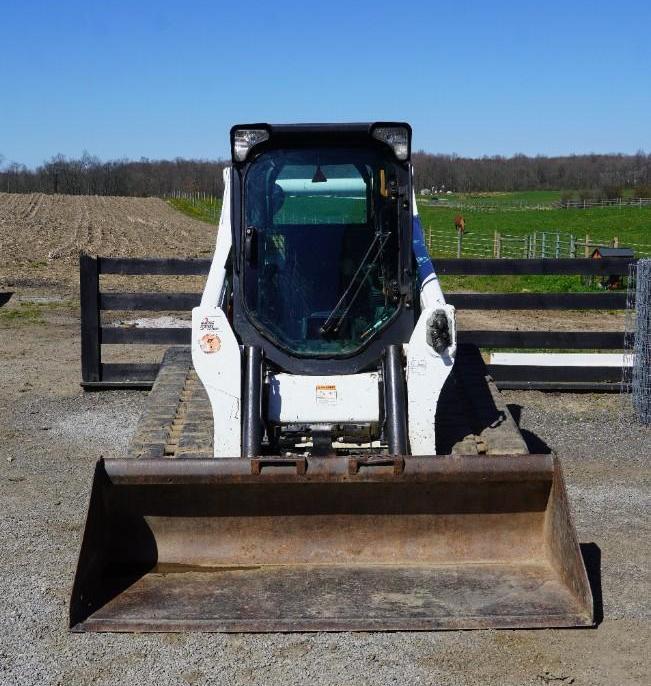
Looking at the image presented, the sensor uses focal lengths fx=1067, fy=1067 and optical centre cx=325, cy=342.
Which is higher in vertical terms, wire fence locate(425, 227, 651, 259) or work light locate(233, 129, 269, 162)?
work light locate(233, 129, 269, 162)

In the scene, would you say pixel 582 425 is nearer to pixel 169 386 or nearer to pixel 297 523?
pixel 169 386

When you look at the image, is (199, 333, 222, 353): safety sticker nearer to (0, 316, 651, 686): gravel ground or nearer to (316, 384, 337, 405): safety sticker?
(316, 384, 337, 405): safety sticker

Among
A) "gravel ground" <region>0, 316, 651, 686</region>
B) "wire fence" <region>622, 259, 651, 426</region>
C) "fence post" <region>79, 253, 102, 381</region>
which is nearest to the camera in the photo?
"gravel ground" <region>0, 316, 651, 686</region>

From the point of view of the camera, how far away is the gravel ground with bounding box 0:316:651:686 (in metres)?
4.82

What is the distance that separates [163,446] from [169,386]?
1.61 metres

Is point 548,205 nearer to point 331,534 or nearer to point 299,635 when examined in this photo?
point 331,534

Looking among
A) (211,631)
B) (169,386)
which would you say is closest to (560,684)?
(211,631)

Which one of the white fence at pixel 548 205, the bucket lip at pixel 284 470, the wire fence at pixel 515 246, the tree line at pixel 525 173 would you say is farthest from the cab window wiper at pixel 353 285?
the tree line at pixel 525 173

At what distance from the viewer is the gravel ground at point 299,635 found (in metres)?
4.82

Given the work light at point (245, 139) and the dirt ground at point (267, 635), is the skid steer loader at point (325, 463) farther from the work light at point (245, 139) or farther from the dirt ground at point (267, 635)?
the dirt ground at point (267, 635)

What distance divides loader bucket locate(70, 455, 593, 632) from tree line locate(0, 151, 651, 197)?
11113 cm

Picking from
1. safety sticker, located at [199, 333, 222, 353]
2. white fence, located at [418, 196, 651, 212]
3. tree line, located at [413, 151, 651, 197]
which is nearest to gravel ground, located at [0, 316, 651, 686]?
safety sticker, located at [199, 333, 222, 353]

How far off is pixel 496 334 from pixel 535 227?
46406 millimetres

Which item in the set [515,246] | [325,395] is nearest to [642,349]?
[325,395]
